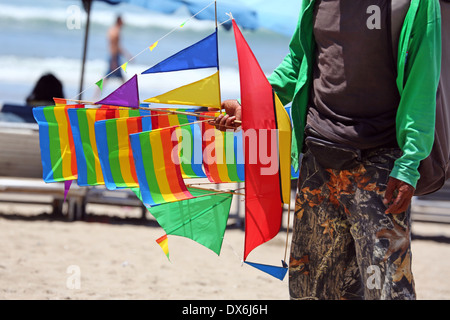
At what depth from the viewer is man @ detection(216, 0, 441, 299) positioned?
6.30ft

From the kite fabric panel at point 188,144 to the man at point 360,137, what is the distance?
1.81ft

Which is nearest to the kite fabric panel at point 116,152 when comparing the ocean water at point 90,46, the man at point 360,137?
the man at point 360,137

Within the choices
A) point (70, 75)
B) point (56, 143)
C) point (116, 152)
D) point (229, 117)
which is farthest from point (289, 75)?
point (70, 75)

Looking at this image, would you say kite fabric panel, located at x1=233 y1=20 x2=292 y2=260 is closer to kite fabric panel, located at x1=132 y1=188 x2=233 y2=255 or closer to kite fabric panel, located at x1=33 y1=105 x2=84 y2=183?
kite fabric panel, located at x1=132 y1=188 x2=233 y2=255

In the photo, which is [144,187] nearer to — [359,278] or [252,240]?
[252,240]

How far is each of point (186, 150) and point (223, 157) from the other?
210mm

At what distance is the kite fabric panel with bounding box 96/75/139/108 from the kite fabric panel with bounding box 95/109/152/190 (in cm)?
17

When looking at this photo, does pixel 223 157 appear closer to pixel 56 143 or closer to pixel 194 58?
pixel 194 58

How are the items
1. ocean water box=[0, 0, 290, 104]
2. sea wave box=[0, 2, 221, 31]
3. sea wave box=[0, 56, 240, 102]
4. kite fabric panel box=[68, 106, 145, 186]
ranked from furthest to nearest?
sea wave box=[0, 2, 221, 31]
ocean water box=[0, 0, 290, 104]
sea wave box=[0, 56, 240, 102]
kite fabric panel box=[68, 106, 145, 186]

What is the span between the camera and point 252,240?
7.62 ft

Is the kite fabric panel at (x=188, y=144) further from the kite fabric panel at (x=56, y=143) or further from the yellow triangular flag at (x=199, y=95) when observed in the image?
the kite fabric panel at (x=56, y=143)

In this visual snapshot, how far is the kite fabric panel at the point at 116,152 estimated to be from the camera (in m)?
2.60

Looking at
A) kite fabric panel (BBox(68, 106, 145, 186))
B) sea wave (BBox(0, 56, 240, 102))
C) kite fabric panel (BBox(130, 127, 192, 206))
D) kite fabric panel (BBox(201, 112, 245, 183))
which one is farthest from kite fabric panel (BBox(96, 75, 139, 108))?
sea wave (BBox(0, 56, 240, 102))

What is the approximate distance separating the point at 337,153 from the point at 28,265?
10.5 ft
